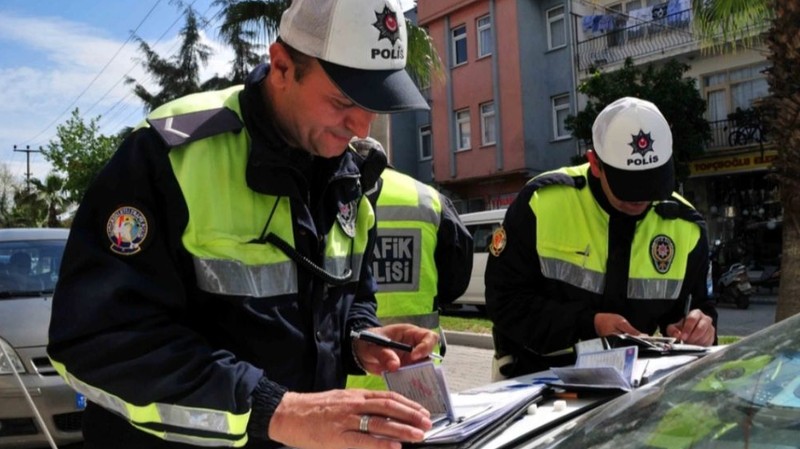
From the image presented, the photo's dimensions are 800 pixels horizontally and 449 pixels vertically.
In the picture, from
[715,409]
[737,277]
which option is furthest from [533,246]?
[737,277]

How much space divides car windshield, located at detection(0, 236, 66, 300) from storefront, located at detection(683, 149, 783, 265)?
557 inches

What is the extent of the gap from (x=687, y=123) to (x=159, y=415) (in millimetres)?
15519

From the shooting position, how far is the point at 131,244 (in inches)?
51.4

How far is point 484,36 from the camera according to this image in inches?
843

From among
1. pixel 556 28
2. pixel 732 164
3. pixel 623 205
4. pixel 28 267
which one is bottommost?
pixel 28 267

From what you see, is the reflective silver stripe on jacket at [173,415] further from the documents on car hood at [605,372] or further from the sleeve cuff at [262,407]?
the documents on car hood at [605,372]

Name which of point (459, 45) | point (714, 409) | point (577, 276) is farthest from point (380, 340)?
point (459, 45)

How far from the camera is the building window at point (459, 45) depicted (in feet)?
72.4

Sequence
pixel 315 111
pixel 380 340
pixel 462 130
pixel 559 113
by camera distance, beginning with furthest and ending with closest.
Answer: pixel 462 130 → pixel 559 113 → pixel 380 340 → pixel 315 111

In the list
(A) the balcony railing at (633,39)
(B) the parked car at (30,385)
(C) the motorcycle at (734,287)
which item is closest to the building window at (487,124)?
(A) the balcony railing at (633,39)

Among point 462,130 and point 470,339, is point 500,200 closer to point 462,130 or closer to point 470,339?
point 462,130

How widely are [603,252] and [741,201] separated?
53.0 ft

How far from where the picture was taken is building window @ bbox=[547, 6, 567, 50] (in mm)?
19969

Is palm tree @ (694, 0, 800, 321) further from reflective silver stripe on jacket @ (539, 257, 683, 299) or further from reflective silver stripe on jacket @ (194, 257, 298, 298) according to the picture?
reflective silver stripe on jacket @ (194, 257, 298, 298)
